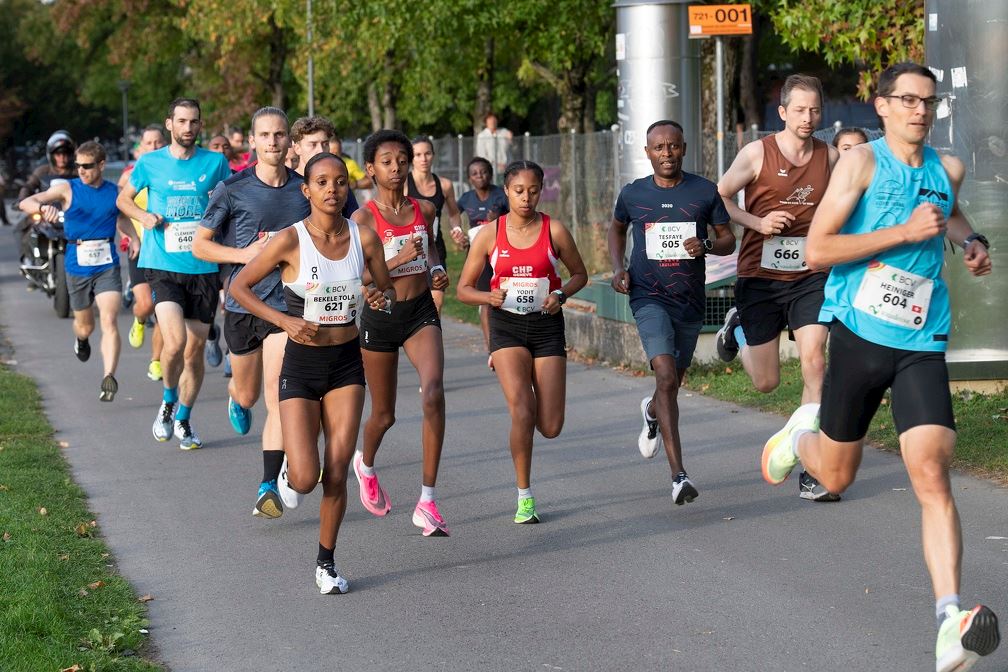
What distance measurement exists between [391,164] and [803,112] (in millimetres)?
2134

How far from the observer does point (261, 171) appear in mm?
8375

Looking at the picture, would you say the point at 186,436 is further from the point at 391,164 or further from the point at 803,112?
the point at 803,112

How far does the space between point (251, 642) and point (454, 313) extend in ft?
42.1

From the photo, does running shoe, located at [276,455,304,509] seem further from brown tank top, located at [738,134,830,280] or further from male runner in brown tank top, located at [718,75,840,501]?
brown tank top, located at [738,134,830,280]

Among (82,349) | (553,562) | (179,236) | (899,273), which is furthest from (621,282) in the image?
(82,349)

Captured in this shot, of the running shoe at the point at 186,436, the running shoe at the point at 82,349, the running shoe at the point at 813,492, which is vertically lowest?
the running shoe at the point at 813,492

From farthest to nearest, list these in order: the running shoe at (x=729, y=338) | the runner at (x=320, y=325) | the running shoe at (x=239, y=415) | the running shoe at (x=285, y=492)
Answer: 1. the running shoe at (x=239, y=415)
2. the running shoe at (x=729, y=338)
3. the running shoe at (x=285, y=492)
4. the runner at (x=320, y=325)

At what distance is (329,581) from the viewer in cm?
655

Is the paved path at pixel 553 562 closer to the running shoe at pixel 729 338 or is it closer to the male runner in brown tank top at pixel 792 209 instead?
the running shoe at pixel 729 338

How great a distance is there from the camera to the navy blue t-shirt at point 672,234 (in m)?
8.25

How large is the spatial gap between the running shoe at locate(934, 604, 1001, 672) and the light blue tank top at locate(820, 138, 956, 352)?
1001 mm

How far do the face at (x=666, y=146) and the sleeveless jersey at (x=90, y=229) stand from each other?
5.27 metres

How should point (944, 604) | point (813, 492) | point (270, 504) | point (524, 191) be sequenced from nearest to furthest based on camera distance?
point (944, 604), point (270, 504), point (524, 191), point (813, 492)

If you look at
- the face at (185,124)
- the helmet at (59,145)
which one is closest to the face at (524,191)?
the face at (185,124)
